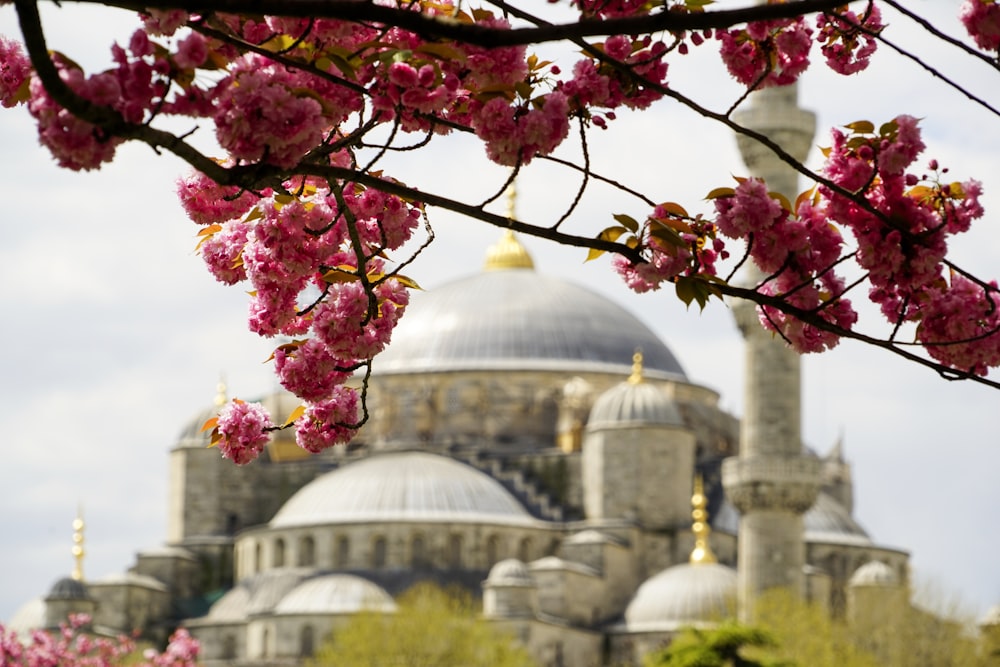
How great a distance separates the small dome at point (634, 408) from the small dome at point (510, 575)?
760 cm

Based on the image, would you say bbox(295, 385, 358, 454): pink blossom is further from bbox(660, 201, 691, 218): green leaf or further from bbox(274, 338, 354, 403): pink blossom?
bbox(660, 201, 691, 218): green leaf

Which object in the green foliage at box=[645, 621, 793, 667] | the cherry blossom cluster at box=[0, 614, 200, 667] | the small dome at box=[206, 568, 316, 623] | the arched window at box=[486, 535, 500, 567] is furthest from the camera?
the arched window at box=[486, 535, 500, 567]

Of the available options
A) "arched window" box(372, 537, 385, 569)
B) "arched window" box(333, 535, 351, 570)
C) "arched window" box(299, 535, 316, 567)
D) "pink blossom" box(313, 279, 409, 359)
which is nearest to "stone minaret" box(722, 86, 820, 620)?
"arched window" box(372, 537, 385, 569)

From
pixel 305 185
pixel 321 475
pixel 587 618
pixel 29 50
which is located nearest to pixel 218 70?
pixel 29 50

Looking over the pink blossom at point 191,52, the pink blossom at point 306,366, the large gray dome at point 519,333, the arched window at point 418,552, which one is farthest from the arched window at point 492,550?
the pink blossom at point 191,52

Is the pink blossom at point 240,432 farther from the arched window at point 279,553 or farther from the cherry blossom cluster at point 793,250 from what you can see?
the arched window at point 279,553

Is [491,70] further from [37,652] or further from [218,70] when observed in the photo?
[37,652]

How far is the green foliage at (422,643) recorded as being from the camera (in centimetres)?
6022

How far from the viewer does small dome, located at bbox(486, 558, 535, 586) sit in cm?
6725

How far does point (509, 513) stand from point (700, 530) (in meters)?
6.35

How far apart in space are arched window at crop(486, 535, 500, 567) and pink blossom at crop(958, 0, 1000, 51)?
214 ft

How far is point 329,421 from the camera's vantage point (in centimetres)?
1116

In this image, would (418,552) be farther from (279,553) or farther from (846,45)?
(846,45)

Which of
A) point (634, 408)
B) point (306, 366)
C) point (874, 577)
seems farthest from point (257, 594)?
point (306, 366)
